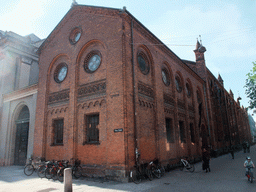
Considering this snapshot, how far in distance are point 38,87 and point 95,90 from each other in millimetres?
6478

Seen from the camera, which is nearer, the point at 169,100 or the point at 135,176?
the point at 135,176

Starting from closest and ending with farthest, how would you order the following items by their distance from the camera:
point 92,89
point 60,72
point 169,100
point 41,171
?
point 41,171 → point 92,89 → point 60,72 → point 169,100

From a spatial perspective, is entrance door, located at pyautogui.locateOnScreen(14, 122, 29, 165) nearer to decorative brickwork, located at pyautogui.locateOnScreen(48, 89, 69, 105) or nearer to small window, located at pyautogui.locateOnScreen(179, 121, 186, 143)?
decorative brickwork, located at pyautogui.locateOnScreen(48, 89, 69, 105)

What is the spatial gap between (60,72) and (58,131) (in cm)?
451

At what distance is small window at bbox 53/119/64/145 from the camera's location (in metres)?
13.5

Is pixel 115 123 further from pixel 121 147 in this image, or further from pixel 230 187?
pixel 230 187

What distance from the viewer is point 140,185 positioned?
8758 mm

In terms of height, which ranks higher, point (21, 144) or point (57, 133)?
point (57, 133)

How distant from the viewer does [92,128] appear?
38.4ft

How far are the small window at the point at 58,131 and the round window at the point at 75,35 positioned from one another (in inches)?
230

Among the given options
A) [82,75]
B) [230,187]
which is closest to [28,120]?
[82,75]

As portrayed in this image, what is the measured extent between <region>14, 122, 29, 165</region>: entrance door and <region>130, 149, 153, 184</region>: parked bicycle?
11.6 m

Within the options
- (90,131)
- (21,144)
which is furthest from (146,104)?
(21,144)

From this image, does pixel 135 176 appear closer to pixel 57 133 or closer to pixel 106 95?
pixel 106 95
